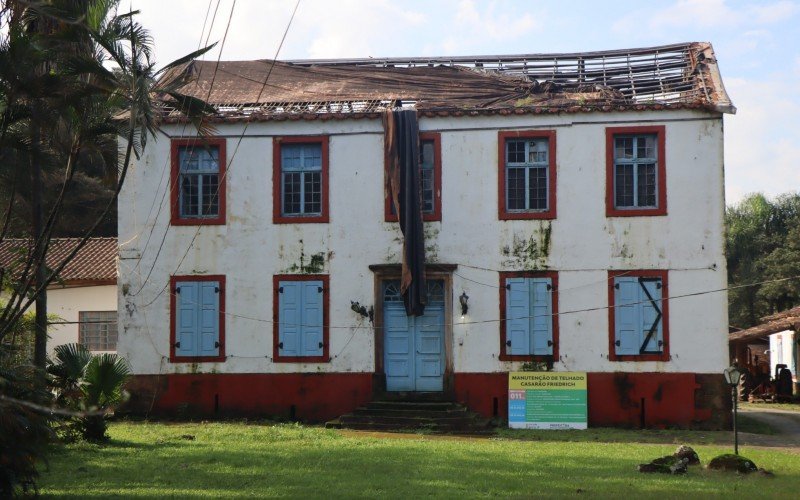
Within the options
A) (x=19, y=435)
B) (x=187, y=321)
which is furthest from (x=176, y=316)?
(x=19, y=435)

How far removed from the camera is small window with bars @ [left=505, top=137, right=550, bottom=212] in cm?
2231

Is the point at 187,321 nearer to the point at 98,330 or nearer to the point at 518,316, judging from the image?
the point at 518,316

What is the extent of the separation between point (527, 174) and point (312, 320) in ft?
18.0

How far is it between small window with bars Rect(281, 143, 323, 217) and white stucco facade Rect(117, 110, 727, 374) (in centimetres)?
33

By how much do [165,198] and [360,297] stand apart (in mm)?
4839

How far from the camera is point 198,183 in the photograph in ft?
76.1

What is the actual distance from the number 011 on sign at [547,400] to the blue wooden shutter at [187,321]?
6.80 meters

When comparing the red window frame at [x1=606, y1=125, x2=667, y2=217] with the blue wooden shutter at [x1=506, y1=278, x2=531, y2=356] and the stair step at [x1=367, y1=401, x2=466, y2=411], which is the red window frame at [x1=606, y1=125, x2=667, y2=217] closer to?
the blue wooden shutter at [x1=506, y1=278, x2=531, y2=356]

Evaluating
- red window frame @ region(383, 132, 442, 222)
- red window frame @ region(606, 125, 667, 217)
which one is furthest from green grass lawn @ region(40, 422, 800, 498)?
red window frame @ region(383, 132, 442, 222)

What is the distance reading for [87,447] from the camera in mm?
16766

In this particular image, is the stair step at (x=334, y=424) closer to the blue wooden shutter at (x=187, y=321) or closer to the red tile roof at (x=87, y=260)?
the blue wooden shutter at (x=187, y=321)

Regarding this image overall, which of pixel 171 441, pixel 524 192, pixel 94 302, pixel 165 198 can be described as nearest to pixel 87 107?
pixel 171 441

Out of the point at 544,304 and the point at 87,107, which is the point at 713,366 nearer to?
the point at 544,304

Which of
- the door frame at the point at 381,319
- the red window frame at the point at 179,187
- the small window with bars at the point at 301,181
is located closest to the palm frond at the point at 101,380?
the red window frame at the point at 179,187
